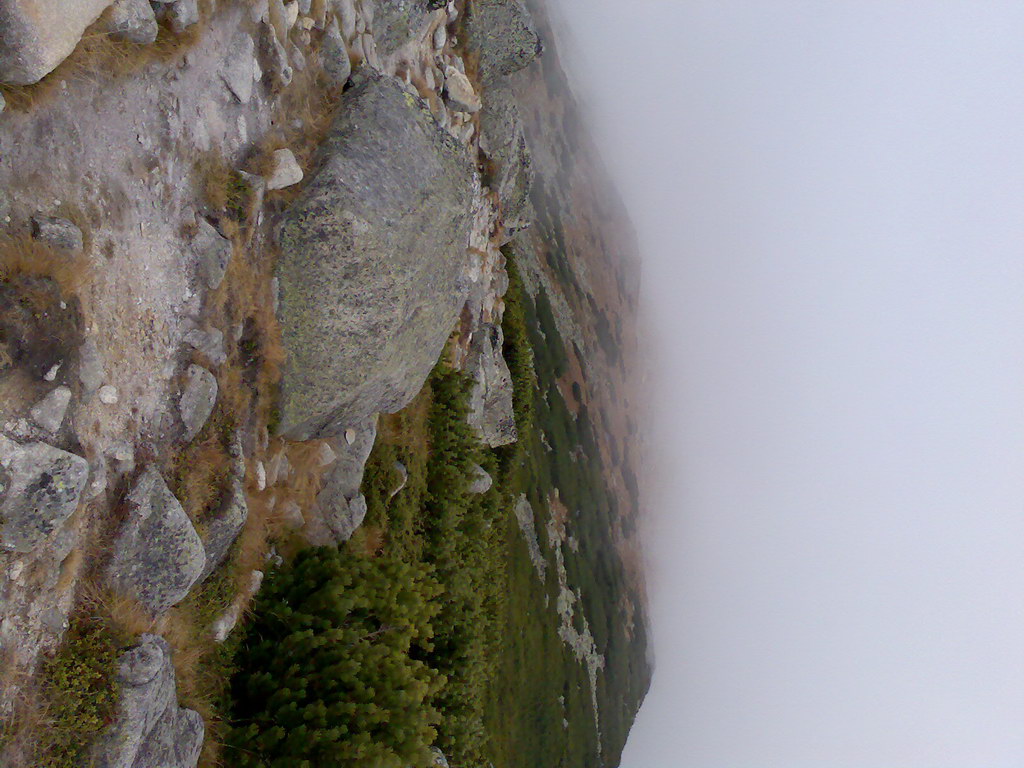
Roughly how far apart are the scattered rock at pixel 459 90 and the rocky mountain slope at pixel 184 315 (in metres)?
2.57

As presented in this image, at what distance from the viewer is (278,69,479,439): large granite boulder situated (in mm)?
12078

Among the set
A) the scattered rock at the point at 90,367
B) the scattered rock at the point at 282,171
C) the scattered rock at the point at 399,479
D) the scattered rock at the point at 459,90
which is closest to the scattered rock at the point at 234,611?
the scattered rock at the point at 90,367

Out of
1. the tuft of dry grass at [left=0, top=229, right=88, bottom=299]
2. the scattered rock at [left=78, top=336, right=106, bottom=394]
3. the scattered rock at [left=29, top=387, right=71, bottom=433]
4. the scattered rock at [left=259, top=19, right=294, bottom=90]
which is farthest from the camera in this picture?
the scattered rock at [left=259, top=19, right=294, bottom=90]

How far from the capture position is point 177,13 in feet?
31.3

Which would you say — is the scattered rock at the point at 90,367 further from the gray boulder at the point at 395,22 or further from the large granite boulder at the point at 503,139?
the large granite boulder at the point at 503,139

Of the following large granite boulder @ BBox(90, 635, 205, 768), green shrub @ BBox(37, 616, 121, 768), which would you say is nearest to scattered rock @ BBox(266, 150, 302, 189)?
green shrub @ BBox(37, 616, 121, 768)

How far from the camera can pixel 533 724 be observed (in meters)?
35.5

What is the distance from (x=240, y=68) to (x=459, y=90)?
9278 millimetres

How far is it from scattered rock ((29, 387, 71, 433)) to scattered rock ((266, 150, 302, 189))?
216 inches

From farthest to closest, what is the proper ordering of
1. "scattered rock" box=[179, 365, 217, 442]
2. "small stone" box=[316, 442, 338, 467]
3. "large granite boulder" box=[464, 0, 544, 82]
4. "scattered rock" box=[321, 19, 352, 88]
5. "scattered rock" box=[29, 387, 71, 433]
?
"large granite boulder" box=[464, 0, 544, 82], "small stone" box=[316, 442, 338, 467], "scattered rock" box=[321, 19, 352, 88], "scattered rock" box=[179, 365, 217, 442], "scattered rock" box=[29, 387, 71, 433]

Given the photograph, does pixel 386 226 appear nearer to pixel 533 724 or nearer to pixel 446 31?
pixel 446 31

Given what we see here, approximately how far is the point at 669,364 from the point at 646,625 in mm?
52170

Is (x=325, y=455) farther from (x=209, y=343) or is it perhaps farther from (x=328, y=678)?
(x=209, y=343)

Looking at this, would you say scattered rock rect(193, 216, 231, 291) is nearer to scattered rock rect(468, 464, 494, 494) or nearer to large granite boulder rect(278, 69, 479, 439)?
large granite boulder rect(278, 69, 479, 439)
